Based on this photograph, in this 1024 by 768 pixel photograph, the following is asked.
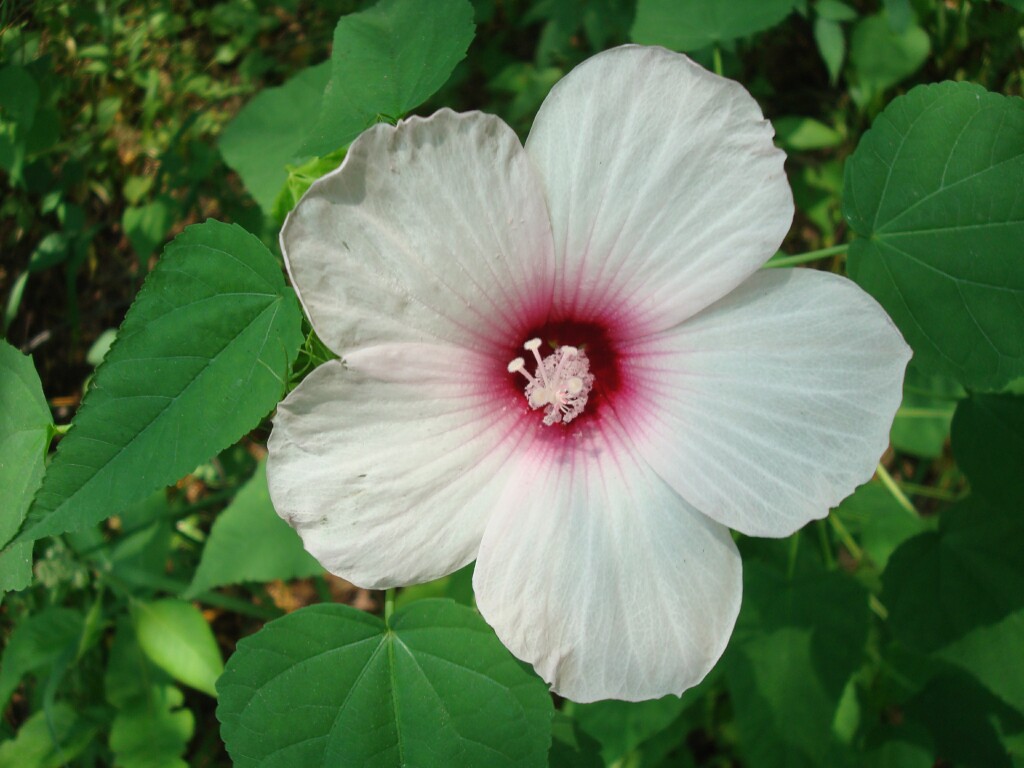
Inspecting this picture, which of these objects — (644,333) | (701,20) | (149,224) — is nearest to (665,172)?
(644,333)

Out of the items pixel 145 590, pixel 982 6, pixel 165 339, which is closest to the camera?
pixel 165 339

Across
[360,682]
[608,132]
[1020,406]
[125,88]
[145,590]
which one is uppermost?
[608,132]

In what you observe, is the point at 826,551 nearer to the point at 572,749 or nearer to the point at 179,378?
the point at 572,749

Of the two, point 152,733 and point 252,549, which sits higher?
point 252,549

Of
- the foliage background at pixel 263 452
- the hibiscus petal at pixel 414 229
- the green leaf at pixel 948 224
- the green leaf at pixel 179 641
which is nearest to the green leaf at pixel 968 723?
the foliage background at pixel 263 452

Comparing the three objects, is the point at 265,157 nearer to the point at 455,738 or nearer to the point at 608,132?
the point at 608,132

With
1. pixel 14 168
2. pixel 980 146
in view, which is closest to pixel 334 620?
pixel 980 146
